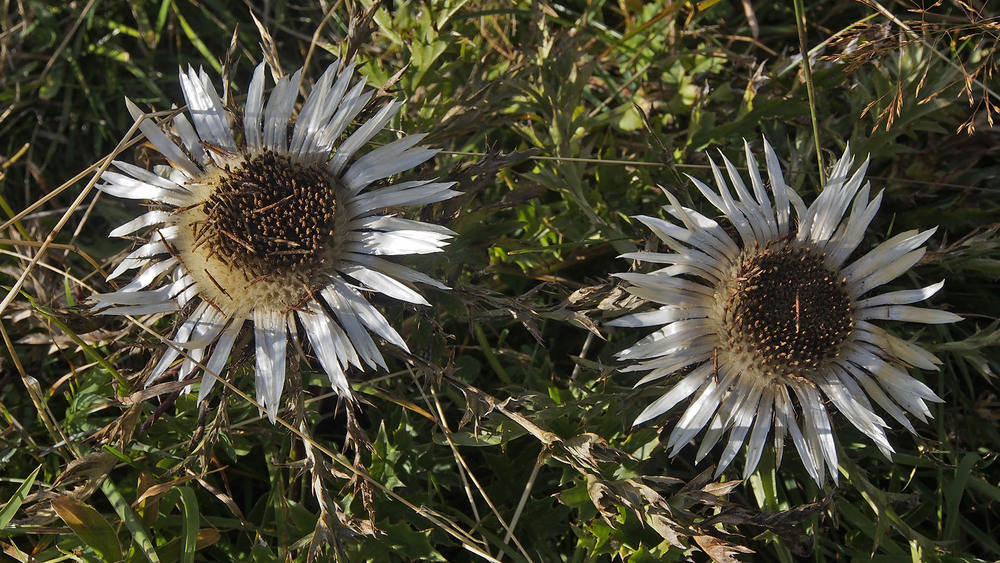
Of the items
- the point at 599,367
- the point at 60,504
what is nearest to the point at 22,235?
the point at 60,504

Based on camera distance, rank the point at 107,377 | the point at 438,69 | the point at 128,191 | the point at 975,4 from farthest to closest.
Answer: the point at 975,4
the point at 438,69
the point at 107,377
the point at 128,191

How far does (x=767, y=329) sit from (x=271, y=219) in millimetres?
1171

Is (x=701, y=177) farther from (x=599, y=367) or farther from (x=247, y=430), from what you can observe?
(x=247, y=430)

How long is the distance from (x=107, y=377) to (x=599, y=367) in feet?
4.26

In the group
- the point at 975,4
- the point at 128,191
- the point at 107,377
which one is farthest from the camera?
the point at 975,4

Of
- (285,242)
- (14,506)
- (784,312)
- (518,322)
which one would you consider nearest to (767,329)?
(784,312)

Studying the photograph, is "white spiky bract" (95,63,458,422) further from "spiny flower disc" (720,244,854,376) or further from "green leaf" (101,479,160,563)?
"spiny flower disc" (720,244,854,376)

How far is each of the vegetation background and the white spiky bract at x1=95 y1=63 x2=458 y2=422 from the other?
10cm

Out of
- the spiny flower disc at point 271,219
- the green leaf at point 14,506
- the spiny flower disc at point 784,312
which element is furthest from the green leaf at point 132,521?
the spiny flower disc at point 784,312

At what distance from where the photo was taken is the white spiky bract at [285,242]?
1.57 metres

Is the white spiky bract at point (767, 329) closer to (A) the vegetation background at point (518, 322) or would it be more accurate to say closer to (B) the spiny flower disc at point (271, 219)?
(A) the vegetation background at point (518, 322)

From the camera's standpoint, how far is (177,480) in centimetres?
168

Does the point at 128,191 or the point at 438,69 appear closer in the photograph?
the point at 128,191

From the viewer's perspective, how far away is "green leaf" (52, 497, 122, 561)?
159 cm
